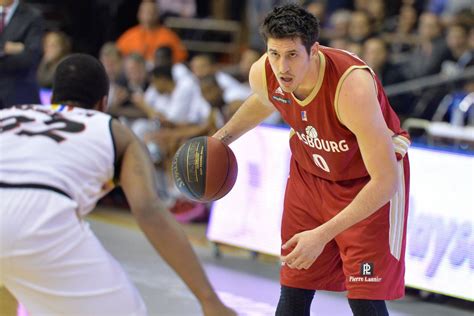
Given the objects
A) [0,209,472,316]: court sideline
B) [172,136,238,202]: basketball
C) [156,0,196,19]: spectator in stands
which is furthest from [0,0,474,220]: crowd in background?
[172,136,238,202]: basketball

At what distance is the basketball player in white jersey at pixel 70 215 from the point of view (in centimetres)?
329

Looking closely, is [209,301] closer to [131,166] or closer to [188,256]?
[188,256]

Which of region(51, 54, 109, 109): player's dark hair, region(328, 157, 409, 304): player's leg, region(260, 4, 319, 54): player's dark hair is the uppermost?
region(260, 4, 319, 54): player's dark hair

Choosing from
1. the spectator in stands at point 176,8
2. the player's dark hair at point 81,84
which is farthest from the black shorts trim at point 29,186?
the spectator in stands at point 176,8

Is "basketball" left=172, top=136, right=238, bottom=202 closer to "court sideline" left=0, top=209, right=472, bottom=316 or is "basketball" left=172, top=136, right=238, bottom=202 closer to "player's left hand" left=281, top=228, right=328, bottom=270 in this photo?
"player's left hand" left=281, top=228, right=328, bottom=270

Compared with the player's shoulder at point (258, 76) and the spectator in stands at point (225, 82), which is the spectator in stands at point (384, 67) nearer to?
the spectator in stands at point (225, 82)

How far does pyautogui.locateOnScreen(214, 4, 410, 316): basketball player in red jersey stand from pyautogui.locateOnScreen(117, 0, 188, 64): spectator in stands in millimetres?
7574

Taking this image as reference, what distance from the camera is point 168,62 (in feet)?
34.9

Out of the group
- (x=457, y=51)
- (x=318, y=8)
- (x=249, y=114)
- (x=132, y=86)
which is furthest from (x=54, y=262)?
(x=318, y=8)

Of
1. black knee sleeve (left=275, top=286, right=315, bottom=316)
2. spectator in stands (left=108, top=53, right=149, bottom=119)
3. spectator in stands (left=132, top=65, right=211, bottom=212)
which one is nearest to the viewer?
black knee sleeve (left=275, top=286, right=315, bottom=316)

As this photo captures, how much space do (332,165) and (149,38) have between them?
27.1ft

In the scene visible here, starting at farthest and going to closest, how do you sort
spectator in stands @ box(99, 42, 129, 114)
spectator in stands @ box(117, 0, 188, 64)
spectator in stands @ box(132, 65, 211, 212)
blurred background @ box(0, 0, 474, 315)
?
spectator in stands @ box(117, 0, 188, 64)
spectator in stands @ box(99, 42, 129, 114)
spectator in stands @ box(132, 65, 211, 212)
blurred background @ box(0, 0, 474, 315)

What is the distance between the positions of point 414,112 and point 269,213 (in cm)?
283

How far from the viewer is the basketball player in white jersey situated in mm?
3289
